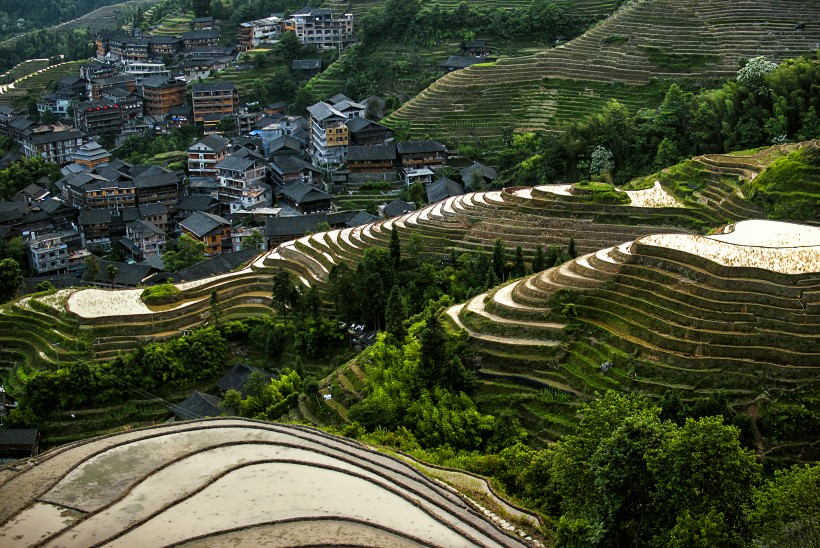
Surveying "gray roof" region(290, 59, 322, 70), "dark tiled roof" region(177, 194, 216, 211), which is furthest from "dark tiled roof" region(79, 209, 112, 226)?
"gray roof" region(290, 59, 322, 70)

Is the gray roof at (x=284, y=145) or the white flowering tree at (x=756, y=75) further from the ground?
the white flowering tree at (x=756, y=75)

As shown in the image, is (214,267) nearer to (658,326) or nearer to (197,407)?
(197,407)

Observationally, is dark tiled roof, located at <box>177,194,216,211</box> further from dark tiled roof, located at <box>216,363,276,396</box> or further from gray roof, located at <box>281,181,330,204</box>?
dark tiled roof, located at <box>216,363,276,396</box>

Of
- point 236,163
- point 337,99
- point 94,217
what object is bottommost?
point 94,217

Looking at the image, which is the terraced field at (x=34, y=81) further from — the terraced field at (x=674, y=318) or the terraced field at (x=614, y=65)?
the terraced field at (x=674, y=318)

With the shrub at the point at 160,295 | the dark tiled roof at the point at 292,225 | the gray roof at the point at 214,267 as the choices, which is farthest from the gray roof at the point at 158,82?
the shrub at the point at 160,295

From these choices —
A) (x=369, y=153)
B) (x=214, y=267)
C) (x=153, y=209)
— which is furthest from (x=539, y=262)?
(x=153, y=209)
